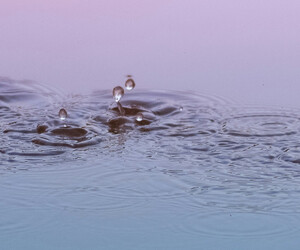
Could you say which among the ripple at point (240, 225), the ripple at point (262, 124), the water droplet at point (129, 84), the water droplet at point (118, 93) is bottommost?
the ripple at point (240, 225)

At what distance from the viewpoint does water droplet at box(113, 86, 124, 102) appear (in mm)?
4969

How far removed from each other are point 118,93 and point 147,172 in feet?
5.02

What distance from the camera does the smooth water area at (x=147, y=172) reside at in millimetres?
2781

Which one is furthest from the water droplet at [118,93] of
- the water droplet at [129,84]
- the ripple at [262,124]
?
the ripple at [262,124]

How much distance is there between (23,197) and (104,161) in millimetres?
683

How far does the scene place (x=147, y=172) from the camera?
3574 millimetres

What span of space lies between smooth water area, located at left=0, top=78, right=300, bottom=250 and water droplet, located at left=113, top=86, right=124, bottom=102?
6cm

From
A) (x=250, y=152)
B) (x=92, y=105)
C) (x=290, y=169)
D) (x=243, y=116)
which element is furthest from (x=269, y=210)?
(x=92, y=105)

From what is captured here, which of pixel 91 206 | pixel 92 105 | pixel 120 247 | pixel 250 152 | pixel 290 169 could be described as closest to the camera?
pixel 120 247

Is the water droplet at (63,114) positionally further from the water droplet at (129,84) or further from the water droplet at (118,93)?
the water droplet at (129,84)

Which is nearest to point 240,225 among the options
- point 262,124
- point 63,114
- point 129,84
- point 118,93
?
point 262,124

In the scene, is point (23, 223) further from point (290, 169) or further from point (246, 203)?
point (290, 169)

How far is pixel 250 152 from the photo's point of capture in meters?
3.88

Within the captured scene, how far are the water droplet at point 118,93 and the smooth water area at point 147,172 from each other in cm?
6
